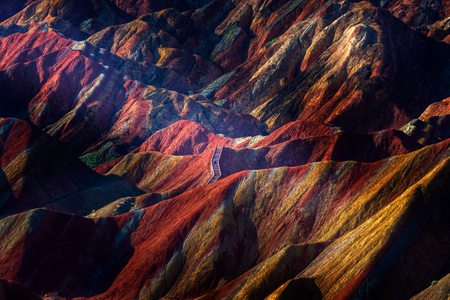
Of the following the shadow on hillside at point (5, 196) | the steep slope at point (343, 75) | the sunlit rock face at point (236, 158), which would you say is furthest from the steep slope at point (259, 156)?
the shadow on hillside at point (5, 196)

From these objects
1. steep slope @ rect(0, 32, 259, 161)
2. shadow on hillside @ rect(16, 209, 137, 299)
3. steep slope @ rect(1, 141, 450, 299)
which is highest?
steep slope @ rect(0, 32, 259, 161)

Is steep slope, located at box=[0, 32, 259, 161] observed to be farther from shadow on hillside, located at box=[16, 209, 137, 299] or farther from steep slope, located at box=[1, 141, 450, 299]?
steep slope, located at box=[1, 141, 450, 299]

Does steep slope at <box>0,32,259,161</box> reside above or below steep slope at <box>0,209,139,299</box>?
above

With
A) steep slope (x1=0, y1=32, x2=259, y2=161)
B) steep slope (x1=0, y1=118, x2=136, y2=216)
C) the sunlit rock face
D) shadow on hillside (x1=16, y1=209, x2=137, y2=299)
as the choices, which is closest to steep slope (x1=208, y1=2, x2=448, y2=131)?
the sunlit rock face

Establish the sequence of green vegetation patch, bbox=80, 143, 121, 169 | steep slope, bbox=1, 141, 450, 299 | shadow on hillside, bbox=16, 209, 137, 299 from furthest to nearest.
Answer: green vegetation patch, bbox=80, 143, 121, 169 < shadow on hillside, bbox=16, 209, 137, 299 < steep slope, bbox=1, 141, 450, 299

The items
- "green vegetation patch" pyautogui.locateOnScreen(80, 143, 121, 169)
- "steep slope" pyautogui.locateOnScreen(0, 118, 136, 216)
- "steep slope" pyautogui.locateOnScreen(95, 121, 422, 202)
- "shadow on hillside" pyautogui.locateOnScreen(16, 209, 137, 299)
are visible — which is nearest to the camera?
"shadow on hillside" pyautogui.locateOnScreen(16, 209, 137, 299)

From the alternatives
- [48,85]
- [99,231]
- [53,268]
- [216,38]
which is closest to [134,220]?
[99,231]
